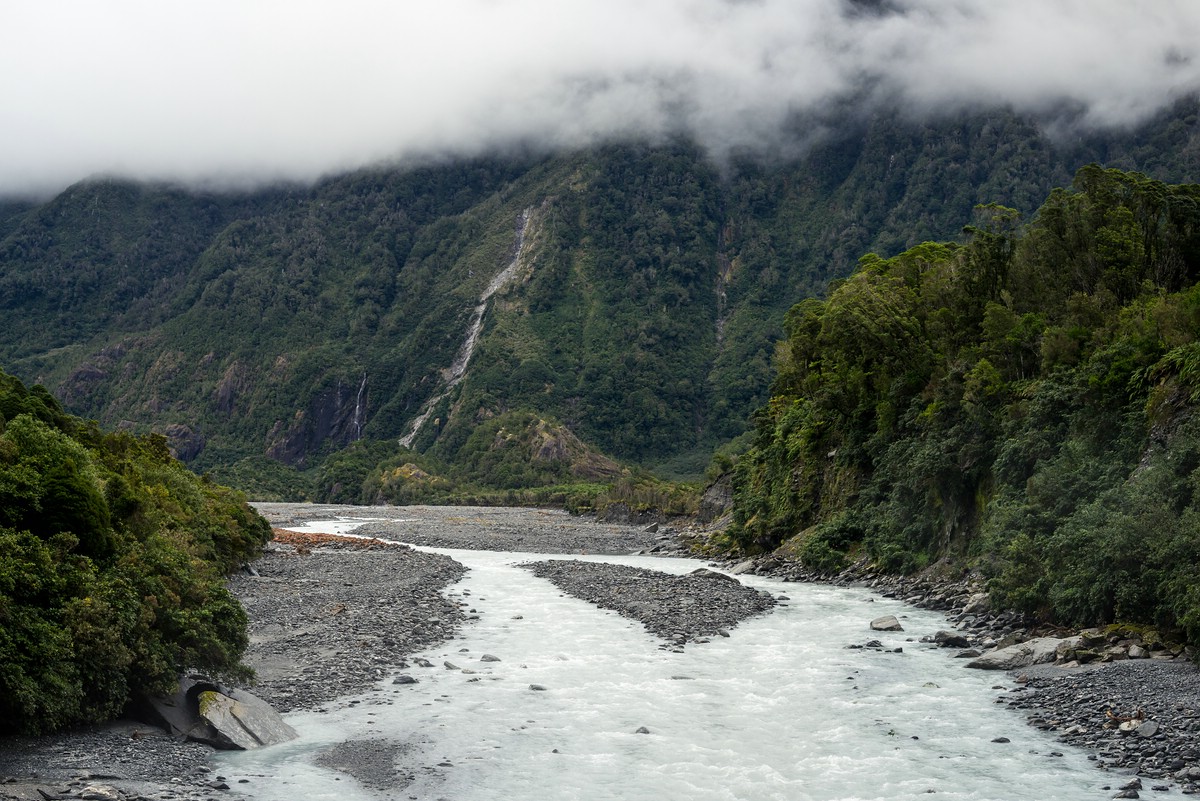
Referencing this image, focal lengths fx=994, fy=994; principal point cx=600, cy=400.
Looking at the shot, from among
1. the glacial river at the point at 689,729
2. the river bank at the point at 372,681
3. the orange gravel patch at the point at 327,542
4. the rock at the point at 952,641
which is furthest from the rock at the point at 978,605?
the orange gravel patch at the point at 327,542

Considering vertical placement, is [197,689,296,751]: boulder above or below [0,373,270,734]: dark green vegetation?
below

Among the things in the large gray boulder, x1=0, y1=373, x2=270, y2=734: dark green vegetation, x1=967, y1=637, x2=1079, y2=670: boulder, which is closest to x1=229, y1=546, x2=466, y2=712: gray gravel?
the large gray boulder

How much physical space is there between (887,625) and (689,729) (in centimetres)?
1474

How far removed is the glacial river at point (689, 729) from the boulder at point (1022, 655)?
34.2 inches

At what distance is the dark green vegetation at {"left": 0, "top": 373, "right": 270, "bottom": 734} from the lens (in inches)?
735

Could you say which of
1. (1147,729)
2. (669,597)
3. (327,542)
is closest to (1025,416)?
(669,597)

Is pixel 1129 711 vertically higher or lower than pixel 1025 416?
lower

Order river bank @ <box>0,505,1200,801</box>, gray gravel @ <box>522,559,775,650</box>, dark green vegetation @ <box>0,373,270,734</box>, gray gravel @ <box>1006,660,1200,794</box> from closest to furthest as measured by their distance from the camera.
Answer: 1. river bank @ <box>0,505,1200,801</box>
2. dark green vegetation @ <box>0,373,270,734</box>
3. gray gravel @ <box>1006,660,1200,794</box>
4. gray gravel @ <box>522,559,775,650</box>

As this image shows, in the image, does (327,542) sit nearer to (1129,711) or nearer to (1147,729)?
(1129,711)

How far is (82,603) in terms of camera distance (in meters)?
19.8

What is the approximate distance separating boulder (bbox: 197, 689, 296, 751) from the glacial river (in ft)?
1.43

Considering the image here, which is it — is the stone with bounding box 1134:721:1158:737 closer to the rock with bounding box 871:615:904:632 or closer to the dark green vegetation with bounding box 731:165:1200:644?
the dark green vegetation with bounding box 731:165:1200:644

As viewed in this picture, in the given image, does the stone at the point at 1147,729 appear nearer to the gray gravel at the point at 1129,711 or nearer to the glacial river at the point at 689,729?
the gray gravel at the point at 1129,711

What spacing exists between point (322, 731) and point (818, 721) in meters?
11.4
